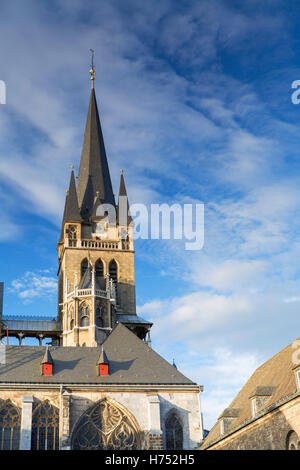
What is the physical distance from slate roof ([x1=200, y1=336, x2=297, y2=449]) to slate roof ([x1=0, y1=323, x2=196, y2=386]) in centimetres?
684

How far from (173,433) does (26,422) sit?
9.38 metres

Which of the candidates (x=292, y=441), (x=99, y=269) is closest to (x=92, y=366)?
(x=292, y=441)

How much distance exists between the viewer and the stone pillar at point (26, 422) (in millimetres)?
35594

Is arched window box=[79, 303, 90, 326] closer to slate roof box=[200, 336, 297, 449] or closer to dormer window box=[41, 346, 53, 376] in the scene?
dormer window box=[41, 346, 53, 376]

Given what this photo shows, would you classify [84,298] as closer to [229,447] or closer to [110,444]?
[110,444]

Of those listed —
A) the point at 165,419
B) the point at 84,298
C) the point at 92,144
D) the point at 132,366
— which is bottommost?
the point at 165,419

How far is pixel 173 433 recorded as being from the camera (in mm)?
38281

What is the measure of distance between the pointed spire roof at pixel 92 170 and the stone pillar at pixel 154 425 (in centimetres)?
3027

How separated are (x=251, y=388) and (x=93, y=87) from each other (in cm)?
5313

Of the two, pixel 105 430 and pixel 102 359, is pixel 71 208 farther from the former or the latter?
pixel 105 430

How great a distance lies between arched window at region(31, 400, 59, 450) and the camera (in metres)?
36.2

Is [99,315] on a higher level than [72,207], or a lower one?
lower
